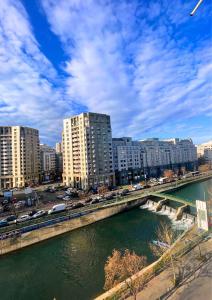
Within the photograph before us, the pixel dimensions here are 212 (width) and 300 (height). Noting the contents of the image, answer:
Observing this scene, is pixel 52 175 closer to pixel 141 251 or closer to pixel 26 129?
pixel 26 129

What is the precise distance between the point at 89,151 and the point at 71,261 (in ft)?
149

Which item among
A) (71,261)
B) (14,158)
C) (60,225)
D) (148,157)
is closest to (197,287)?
(71,261)

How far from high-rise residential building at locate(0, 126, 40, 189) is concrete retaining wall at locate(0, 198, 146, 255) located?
51.4 metres

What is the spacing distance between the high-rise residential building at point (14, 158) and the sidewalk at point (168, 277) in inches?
3053

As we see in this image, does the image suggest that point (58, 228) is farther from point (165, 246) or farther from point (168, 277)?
point (168, 277)

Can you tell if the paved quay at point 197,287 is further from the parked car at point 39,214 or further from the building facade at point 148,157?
the building facade at point 148,157

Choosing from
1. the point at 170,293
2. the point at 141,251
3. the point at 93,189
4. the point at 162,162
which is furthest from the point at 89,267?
the point at 162,162

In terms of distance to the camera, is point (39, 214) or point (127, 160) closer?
point (39, 214)

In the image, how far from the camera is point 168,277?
1888 centimetres

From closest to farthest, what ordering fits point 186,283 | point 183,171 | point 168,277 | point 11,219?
point 186,283
point 168,277
point 11,219
point 183,171

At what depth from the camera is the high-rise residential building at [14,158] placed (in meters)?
90.2

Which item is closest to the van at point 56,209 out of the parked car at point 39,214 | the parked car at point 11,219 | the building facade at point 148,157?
the parked car at point 39,214

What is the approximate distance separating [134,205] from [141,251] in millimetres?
25541

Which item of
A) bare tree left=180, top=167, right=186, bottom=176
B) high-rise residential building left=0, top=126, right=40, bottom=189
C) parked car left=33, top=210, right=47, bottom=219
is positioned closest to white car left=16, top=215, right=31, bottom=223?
parked car left=33, top=210, right=47, bottom=219
